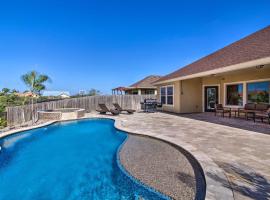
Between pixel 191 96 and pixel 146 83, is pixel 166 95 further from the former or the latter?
pixel 146 83

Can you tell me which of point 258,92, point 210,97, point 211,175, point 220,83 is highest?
point 220,83

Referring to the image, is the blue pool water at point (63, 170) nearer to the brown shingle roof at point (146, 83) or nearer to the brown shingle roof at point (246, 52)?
the brown shingle roof at point (246, 52)

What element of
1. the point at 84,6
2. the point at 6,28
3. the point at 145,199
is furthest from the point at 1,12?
the point at 145,199

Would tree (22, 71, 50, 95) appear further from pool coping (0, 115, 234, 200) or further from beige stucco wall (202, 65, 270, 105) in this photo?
pool coping (0, 115, 234, 200)

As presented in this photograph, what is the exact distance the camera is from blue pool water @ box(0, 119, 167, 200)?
3533mm

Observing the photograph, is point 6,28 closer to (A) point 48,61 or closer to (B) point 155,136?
(A) point 48,61

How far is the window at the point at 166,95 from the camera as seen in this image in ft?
48.3

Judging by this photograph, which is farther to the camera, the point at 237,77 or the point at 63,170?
the point at 237,77

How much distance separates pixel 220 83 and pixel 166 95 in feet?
15.6

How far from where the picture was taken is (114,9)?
14742mm

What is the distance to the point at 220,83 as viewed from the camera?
486 inches

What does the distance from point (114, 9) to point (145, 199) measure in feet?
50.7

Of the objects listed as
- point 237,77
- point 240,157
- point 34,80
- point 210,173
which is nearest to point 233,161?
point 240,157

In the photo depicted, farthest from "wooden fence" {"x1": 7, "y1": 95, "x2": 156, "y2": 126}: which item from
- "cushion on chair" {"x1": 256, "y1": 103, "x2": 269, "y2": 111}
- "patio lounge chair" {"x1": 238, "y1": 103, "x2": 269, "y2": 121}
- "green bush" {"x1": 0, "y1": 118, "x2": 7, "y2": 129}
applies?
"cushion on chair" {"x1": 256, "y1": 103, "x2": 269, "y2": 111}
